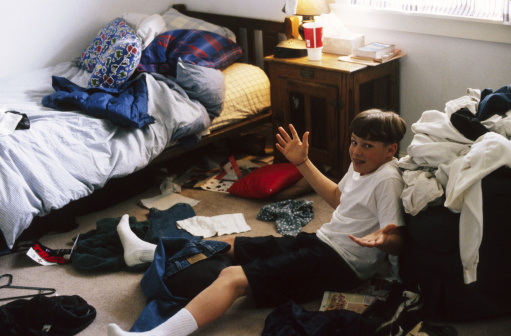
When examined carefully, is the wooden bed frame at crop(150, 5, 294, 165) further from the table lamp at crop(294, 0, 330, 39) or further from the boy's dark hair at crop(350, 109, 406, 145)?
the boy's dark hair at crop(350, 109, 406, 145)

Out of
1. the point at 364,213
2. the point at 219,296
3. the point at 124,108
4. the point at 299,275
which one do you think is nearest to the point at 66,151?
the point at 124,108

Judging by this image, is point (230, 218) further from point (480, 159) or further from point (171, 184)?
point (480, 159)

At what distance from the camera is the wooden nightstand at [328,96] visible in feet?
8.64

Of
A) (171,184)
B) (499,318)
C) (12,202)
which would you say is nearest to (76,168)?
(12,202)

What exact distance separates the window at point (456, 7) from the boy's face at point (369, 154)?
967 millimetres

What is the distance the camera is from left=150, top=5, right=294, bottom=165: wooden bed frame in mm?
2998

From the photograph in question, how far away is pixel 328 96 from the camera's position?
8.86 ft

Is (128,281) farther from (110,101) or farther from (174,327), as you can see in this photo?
(110,101)

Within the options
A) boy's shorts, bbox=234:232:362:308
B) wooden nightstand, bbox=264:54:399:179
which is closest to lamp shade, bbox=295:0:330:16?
wooden nightstand, bbox=264:54:399:179

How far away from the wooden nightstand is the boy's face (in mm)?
799

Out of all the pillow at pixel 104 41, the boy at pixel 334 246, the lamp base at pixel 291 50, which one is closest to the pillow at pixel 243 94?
the lamp base at pixel 291 50

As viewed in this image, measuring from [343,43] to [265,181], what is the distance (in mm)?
800

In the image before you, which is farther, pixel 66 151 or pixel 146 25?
pixel 146 25

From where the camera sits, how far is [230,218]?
2.59 m
